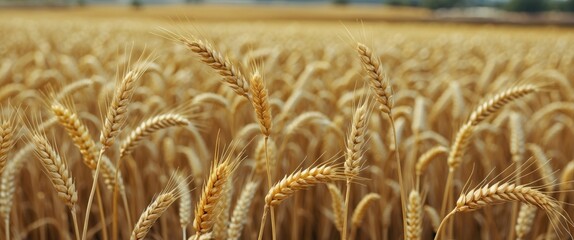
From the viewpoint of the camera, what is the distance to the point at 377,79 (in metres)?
1.43

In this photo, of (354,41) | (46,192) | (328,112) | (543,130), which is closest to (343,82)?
(328,112)

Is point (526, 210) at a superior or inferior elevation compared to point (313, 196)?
inferior

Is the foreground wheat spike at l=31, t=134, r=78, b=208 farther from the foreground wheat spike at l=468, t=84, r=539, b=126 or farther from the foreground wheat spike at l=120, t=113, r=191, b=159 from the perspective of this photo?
the foreground wheat spike at l=468, t=84, r=539, b=126

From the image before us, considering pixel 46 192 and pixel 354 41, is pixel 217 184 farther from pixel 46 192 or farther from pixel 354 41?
pixel 46 192

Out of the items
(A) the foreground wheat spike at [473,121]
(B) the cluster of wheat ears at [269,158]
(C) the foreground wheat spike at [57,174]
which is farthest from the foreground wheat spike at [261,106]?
(A) the foreground wheat spike at [473,121]

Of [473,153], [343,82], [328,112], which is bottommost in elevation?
[473,153]

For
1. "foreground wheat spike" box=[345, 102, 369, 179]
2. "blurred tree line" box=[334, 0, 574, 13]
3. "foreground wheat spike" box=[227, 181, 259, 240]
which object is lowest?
"foreground wheat spike" box=[227, 181, 259, 240]

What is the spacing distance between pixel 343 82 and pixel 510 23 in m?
42.6

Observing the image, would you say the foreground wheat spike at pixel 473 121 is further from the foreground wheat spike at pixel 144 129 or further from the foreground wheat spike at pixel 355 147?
the foreground wheat spike at pixel 144 129

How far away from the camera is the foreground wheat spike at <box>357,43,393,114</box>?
141cm

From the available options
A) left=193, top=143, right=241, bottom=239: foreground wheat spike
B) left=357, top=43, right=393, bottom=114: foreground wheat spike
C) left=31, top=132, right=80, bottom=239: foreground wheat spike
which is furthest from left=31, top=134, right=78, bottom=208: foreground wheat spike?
left=357, top=43, right=393, bottom=114: foreground wheat spike

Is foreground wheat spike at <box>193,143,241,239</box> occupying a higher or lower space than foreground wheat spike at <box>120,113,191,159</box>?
lower

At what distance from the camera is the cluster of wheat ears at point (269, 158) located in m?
1.36

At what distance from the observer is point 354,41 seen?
1583 millimetres
